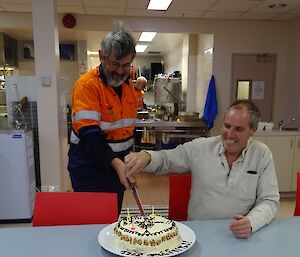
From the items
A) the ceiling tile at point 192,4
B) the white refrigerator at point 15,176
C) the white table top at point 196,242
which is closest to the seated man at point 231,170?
the white table top at point 196,242

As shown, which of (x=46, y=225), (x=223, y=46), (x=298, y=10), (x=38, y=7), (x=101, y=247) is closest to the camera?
(x=101, y=247)

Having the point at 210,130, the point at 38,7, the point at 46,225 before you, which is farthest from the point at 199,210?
the point at 210,130

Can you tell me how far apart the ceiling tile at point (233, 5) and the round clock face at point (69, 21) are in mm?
2072

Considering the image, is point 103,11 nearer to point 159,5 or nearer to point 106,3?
point 106,3

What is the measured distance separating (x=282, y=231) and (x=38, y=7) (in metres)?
2.99

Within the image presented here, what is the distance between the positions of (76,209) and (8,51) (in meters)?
6.09

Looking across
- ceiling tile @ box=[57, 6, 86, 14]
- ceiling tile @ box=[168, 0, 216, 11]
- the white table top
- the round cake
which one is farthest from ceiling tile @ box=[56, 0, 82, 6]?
the round cake

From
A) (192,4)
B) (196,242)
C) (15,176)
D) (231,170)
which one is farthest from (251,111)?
(192,4)

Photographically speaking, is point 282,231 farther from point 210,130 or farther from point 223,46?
point 223,46

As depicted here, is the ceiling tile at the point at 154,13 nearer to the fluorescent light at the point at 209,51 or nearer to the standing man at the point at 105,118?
the fluorescent light at the point at 209,51

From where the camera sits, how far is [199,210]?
1.45 meters

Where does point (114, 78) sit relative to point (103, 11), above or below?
below

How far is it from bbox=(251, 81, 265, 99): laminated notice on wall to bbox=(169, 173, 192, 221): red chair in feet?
12.4

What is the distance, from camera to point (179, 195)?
157 centimetres
